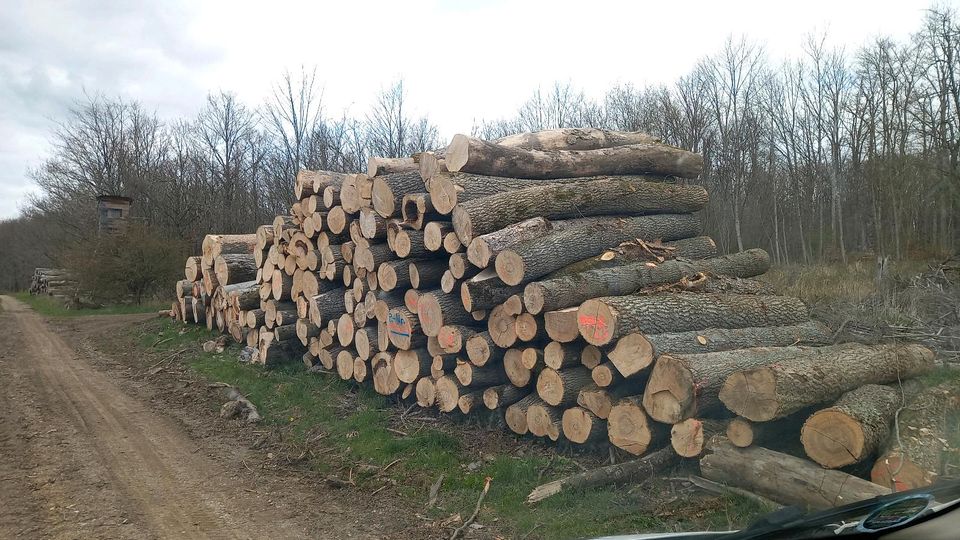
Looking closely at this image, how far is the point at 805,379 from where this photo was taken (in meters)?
4.93

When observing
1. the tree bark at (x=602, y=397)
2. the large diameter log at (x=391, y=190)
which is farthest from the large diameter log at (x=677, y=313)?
the large diameter log at (x=391, y=190)

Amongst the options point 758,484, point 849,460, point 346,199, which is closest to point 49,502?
point 346,199

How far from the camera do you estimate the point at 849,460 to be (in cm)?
437

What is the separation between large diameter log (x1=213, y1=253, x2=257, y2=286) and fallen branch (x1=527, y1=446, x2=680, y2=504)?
8531 millimetres

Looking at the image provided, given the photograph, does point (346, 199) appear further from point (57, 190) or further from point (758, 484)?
point (57, 190)

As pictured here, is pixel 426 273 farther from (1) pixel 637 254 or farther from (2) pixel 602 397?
(2) pixel 602 397

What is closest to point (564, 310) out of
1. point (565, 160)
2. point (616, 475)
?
point (616, 475)

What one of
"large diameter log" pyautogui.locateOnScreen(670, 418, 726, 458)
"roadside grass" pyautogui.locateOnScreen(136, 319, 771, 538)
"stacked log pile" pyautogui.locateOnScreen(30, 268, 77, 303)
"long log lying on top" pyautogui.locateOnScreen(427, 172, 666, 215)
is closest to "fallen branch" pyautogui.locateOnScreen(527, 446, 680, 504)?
"roadside grass" pyautogui.locateOnScreen(136, 319, 771, 538)

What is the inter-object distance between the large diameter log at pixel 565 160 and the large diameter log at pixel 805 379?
13.2ft

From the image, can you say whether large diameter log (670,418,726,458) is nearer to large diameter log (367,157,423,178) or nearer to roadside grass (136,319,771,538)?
roadside grass (136,319,771,538)

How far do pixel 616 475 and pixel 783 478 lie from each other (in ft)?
4.49

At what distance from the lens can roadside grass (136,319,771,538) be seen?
4895 millimetres

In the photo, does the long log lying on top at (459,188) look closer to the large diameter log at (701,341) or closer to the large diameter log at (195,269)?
the large diameter log at (701,341)

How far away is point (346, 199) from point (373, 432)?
3.20m
